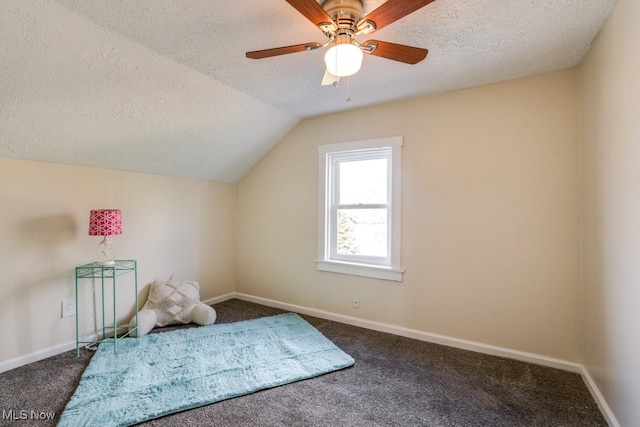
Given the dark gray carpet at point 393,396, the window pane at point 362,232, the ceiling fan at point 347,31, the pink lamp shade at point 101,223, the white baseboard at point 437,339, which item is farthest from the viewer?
the window pane at point 362,232

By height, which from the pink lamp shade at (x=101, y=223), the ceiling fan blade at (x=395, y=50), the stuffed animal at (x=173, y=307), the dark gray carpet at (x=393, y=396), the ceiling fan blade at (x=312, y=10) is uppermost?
the ceiling fan blade at (x=312, y=10)

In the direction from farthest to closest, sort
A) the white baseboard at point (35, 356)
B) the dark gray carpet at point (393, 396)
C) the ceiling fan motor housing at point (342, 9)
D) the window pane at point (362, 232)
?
the window pane at point (362, 232) → the white baseboard at point (35, 356) → the dark gray carpet at point (393, 396) → the ceiling fan motor housing at point (342, 9)

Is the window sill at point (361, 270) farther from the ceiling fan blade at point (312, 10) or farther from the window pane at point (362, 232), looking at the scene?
the ceiling fan blade at point (312, 10)

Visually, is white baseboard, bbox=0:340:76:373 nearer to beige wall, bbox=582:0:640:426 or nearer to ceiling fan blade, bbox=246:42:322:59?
ceiling fan blade, bbox=246:42:322:59

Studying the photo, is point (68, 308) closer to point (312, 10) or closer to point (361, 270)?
point (361, 270)

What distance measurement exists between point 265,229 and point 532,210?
2.67 meters

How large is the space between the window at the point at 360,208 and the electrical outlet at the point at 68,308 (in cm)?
217

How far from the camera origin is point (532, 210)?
2.32 m

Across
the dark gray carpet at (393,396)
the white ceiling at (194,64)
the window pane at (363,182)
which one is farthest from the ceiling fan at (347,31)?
the dark gray carpet at (393,396)

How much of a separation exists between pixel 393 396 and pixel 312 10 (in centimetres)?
214

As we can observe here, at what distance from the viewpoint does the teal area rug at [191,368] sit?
68.7 inches

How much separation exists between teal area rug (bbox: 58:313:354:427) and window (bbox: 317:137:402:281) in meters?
0.82

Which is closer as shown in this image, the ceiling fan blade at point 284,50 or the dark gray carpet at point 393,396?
the ceiling fan blade at point 284,50

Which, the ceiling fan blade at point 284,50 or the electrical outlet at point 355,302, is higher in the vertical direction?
the ceiling fan blade at point 284,50
